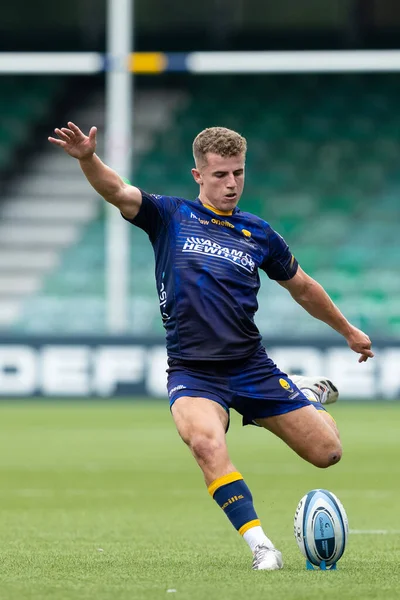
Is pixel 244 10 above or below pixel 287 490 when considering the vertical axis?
above

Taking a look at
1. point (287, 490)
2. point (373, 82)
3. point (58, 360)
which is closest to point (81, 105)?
point (373, 82)

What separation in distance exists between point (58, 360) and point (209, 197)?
12125mm

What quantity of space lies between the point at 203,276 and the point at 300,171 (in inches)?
755

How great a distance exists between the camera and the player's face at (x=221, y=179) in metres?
6.39

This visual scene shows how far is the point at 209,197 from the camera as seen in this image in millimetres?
6559

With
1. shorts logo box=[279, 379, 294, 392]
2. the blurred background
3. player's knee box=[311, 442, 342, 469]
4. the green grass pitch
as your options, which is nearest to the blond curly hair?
shorts logo box=[279, 379, 294, 392]

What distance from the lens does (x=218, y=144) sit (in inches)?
251

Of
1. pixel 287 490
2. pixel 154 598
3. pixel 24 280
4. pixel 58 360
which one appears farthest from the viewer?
pixel 24 280

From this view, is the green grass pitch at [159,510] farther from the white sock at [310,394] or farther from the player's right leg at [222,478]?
the white sock at [310,394]

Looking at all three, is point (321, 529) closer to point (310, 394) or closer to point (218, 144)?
point (310, 394)

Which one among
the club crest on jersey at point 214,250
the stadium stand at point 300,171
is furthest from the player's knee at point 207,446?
the stadium stand at point 300,171

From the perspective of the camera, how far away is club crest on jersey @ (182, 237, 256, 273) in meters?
6.46

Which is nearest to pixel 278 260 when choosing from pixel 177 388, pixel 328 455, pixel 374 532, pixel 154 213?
pixel 154 213

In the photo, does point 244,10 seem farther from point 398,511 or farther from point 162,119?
point 398,511
